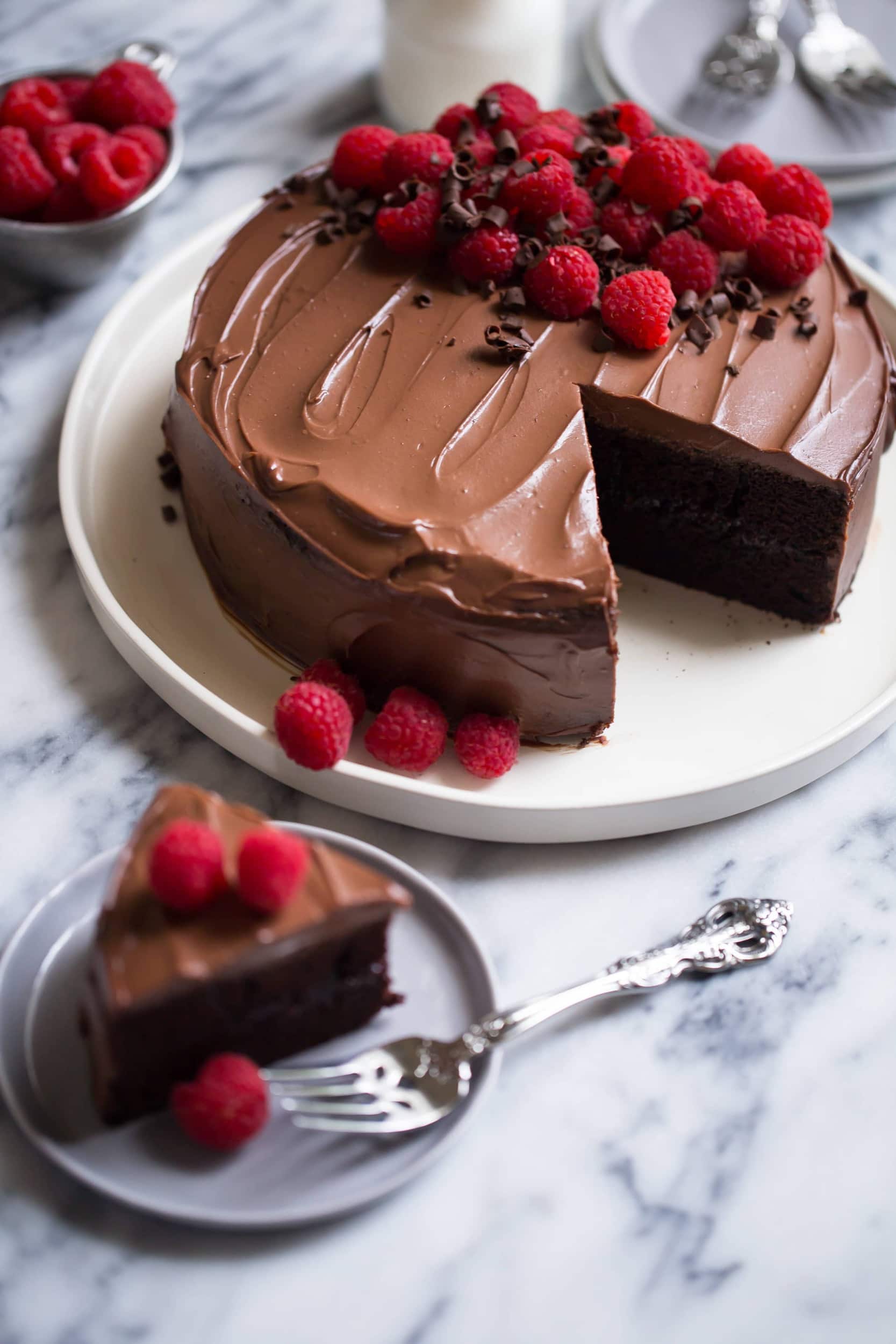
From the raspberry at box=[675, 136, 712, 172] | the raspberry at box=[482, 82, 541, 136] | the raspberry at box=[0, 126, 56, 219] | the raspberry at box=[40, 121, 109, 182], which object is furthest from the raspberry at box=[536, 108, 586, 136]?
the raspberry at box=[0, 126, 56, 219]

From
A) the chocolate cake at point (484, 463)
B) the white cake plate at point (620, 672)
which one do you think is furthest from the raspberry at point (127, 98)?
the chocolate cake at point (484, 463)

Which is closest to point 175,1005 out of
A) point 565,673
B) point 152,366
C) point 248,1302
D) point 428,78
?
point 248,1302

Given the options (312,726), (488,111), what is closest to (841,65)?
(488,111)

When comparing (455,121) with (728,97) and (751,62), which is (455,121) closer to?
(728,97)

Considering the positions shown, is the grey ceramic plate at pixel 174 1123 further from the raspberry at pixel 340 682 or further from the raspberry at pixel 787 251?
the raspberry at pixel 787 251

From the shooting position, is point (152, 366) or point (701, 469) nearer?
point (701, 469)

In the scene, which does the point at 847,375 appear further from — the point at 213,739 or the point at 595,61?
the point at 595,61

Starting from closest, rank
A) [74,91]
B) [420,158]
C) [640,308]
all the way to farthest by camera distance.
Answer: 1. [640,308]
2. [420,158]
3. [74,91]
